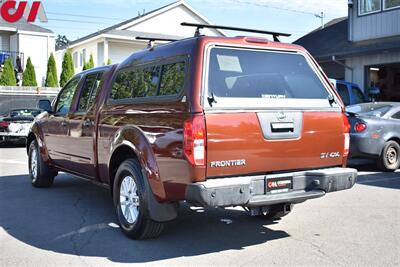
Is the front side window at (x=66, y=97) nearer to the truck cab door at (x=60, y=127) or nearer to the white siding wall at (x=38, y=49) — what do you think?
the truck cab door at (x=60, y=127)

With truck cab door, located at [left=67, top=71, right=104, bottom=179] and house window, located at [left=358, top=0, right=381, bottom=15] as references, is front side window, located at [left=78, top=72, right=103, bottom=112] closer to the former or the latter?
truck cab door, located at [left=67, top=71, right=104, bottom=179]

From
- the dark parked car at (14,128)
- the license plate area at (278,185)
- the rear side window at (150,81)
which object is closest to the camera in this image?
the license plate area at (278,185)

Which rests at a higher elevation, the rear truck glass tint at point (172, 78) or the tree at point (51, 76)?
the tree at point (51, 76)

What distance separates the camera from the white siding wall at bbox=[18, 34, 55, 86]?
31141mm

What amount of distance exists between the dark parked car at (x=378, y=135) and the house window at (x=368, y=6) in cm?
812

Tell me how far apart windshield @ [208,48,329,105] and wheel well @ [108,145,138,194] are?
1.33m

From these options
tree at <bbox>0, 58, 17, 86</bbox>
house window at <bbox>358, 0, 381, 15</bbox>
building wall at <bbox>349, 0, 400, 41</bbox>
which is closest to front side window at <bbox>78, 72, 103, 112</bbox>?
building wall at <bbox>349, 0, 400, 41</bbox>

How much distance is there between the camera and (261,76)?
203 inches

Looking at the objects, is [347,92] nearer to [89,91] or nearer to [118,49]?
[89,91]

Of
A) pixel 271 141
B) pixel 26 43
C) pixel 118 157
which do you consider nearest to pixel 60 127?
pixel 118 157

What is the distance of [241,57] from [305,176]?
1.38 m

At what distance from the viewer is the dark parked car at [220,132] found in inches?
177

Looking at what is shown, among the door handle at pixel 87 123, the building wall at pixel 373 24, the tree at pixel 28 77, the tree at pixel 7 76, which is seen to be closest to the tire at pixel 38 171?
the door handle at pixel 87 123

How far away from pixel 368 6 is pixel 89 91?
13892 millimetres
